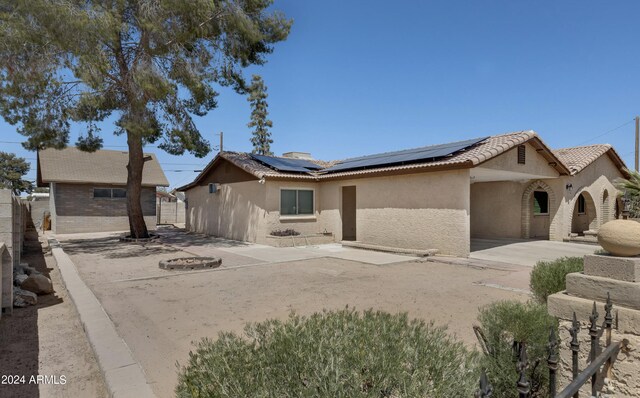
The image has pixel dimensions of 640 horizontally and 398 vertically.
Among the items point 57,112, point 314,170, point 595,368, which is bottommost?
point 595,368

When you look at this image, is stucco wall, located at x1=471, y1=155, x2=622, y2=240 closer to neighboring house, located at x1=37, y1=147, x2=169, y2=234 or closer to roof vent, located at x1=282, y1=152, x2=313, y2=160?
roof vent, located at x1=282, y1=152, x2=313, y2=160

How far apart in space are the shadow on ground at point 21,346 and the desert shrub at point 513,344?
4308 mm

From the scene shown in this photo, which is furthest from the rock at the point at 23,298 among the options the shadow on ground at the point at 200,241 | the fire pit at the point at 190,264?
the shadow on ground at the point at 200,241

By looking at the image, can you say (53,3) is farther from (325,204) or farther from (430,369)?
(430,369)

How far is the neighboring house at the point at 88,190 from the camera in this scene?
22.3 m

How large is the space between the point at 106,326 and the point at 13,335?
1317 millimetres

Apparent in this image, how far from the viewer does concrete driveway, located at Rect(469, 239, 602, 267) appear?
11781 millimetres

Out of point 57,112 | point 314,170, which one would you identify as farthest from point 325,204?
point 57,112

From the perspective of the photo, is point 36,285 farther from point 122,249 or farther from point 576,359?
point 576,359

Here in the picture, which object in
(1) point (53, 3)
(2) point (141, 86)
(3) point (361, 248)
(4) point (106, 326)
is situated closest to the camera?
(4) point (106, 326)

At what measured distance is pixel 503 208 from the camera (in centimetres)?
1750

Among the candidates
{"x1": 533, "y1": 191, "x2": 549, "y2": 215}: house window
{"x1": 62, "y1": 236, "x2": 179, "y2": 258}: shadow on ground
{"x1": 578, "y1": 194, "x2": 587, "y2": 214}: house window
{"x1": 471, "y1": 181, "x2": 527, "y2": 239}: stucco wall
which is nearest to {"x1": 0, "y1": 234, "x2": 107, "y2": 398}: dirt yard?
{"x1": 62, "y1": 236, "x2": 179, "y2": 258}: shadow on ground

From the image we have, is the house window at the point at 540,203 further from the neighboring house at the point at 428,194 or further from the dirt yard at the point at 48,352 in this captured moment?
the dirt yard at the point at 48,352

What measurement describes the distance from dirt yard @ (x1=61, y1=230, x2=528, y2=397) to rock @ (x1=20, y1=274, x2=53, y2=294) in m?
0.84
